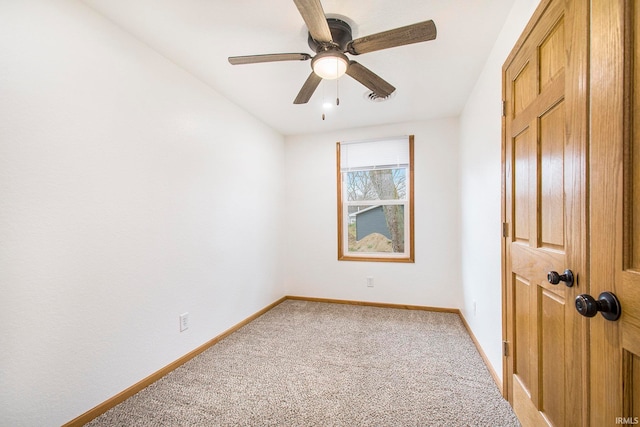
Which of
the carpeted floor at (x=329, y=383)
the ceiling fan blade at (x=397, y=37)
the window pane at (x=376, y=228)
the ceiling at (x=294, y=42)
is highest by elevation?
the ceiling at (x=294, y=42)

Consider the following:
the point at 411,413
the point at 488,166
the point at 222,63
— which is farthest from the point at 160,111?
the point at 411,413

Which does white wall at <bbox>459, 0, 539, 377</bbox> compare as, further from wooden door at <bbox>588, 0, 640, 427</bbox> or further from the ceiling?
wooden door at <bbox>588, 0, 640, 427</bbox>

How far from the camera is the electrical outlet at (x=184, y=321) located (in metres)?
2.18

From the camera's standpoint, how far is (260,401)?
1.73m

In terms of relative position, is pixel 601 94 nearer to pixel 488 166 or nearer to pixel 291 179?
→ pixel 488 166

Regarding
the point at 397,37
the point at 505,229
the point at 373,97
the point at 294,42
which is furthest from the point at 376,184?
the point at 397,37

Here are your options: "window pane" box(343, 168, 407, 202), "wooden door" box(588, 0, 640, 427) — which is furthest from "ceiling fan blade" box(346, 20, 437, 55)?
"window pane" box(343, 168, 407, 202)

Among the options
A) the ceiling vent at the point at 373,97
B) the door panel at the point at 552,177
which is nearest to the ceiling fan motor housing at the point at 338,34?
the ceiling vent at the point at 373,97

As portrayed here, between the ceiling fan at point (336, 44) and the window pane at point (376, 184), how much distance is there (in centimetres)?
178

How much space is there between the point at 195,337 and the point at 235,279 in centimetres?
67

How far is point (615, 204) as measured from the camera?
2.48ft

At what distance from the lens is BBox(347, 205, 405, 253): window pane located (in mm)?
3613

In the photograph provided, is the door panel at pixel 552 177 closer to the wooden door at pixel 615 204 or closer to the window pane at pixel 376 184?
the wooden door at pixel 615 204

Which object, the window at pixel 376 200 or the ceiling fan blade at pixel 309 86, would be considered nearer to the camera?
the ceiling fan blade at pixel 309 86
